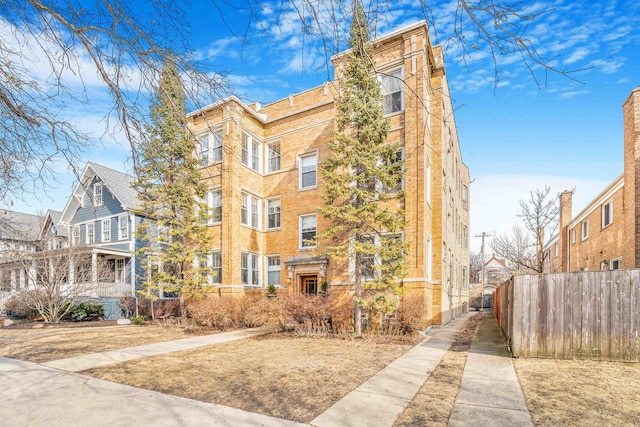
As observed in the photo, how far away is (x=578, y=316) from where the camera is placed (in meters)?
7.86

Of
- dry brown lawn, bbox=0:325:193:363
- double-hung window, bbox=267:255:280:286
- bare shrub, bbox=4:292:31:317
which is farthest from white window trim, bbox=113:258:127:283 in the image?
double-hung window, bbox=267:255:280:286

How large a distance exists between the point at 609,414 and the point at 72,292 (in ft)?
67.9

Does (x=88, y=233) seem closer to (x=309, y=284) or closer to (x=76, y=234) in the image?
(x=76, y=234)

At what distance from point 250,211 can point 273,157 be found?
3445 millimetres

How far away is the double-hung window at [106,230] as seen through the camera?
80.2 ft

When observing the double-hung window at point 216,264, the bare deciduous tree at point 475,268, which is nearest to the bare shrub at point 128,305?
the double-hung window at point 216,264

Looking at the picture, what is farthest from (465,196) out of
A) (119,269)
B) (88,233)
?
(88,233)

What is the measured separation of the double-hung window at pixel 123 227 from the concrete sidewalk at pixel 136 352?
558 inches

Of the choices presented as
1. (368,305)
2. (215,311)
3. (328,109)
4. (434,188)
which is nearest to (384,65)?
(328,109)

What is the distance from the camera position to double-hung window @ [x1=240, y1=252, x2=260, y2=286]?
61.1 feet

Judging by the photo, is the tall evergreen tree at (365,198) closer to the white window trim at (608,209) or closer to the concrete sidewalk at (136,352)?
the concrete sidewalk at (136,352)

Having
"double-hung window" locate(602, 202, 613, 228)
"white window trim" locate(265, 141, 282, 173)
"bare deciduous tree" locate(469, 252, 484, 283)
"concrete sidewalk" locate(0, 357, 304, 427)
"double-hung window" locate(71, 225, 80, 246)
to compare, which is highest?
"white window trim" locate(265, 141, 282, 173)

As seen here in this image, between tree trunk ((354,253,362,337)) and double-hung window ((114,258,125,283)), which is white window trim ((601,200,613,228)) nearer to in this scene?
tree trunk ((354,253,362,337))

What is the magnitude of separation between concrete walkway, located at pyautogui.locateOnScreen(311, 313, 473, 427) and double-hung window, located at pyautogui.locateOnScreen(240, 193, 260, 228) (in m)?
12.3
